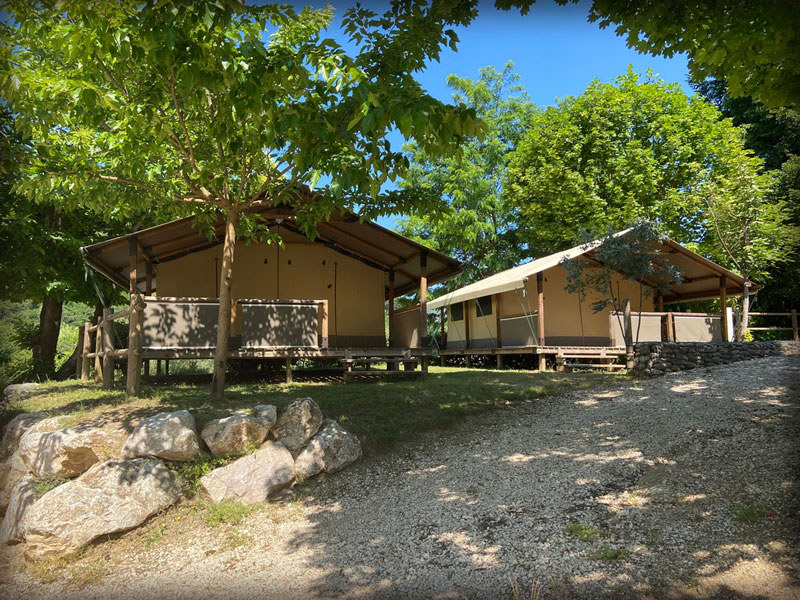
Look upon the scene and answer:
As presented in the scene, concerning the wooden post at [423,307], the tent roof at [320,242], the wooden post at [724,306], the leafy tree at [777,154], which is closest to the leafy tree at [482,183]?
the leafy tree at [777,154]

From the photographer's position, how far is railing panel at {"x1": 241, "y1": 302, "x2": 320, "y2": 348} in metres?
11.0

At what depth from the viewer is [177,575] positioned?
4.68 m

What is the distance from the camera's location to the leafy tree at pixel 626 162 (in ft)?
70.6

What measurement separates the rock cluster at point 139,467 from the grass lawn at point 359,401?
51 cm

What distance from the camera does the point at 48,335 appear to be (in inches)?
658

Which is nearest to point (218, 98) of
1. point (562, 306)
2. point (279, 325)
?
point (279, 325)

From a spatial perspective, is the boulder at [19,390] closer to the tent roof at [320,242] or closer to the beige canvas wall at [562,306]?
the tent roof at [320,242]

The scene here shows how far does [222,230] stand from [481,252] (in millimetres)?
17333

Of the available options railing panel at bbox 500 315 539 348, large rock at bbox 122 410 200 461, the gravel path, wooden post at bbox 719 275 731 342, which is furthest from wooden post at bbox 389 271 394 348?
wooden post at bbox 719 275 731 342

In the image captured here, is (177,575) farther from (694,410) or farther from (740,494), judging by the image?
(694,410)

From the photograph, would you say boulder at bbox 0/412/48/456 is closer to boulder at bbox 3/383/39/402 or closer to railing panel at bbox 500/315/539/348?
boulder at bbox 3/383/39/402

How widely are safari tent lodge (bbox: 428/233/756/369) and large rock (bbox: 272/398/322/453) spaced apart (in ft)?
31.8

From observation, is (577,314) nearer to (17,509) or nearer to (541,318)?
(541,318)

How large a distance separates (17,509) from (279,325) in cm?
591
